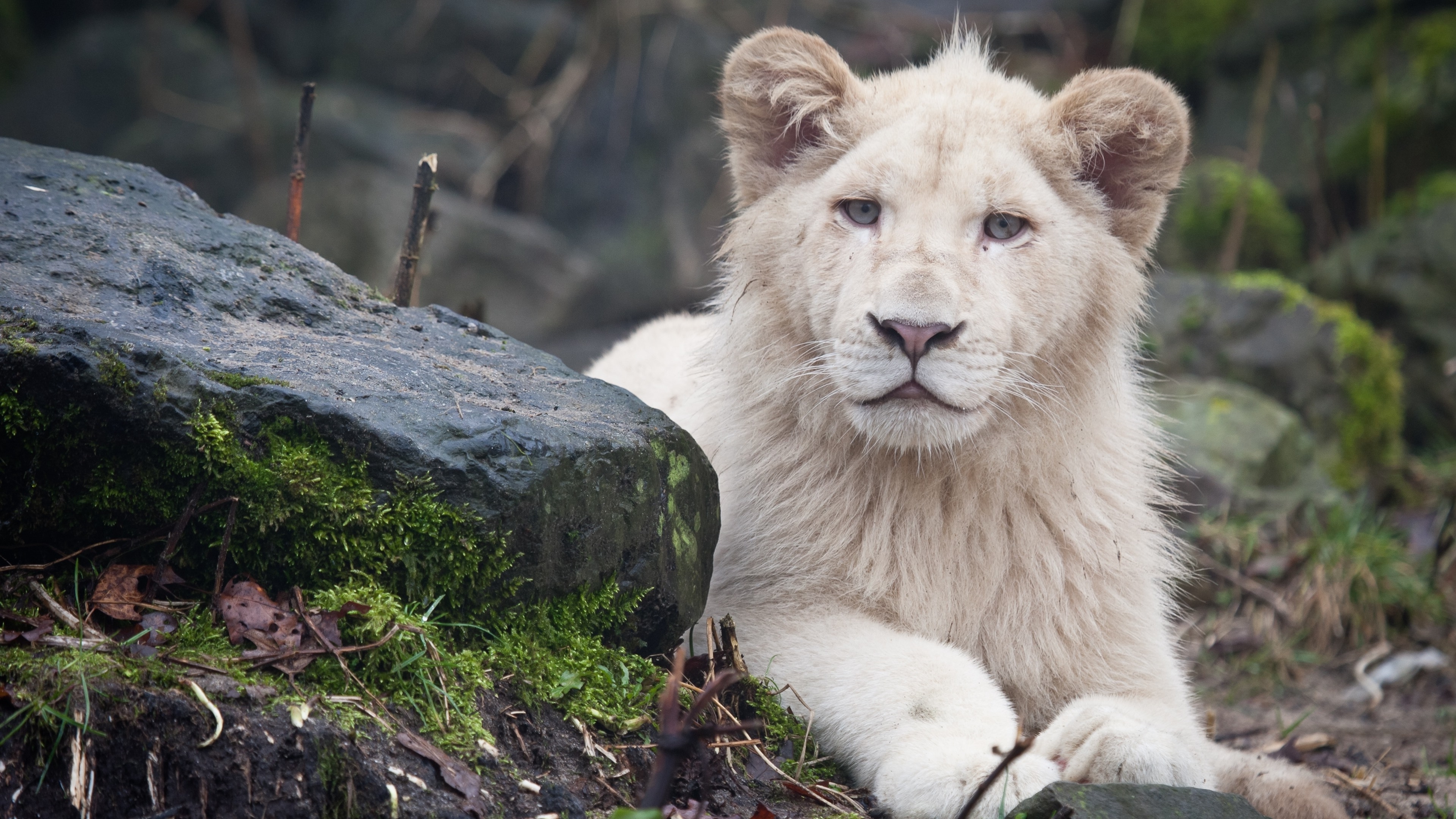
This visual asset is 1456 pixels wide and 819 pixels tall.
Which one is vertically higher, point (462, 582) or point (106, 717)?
point (462, 582)

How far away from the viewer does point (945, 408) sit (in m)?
3.28

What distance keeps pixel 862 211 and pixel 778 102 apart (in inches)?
23.5

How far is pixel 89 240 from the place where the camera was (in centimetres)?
303

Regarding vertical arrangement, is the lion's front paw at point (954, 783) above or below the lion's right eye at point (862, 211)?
below

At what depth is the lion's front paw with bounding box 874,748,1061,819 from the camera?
2721 mm

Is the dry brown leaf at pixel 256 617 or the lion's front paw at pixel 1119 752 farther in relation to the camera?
the lion's front paw at pixel 1119 752

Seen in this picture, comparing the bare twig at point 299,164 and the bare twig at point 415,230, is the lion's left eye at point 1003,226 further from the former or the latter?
the bare twig at point 299,164

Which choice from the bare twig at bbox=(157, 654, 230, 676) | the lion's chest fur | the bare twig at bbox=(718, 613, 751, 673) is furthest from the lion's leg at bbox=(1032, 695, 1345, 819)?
the bare twig at bbox=(157, 654, 230, 676)

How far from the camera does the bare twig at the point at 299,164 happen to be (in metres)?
4.08

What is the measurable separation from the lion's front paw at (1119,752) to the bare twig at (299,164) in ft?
10.0

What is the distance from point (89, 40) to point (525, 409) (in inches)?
478

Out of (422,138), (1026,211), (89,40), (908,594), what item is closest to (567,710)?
(908,594)

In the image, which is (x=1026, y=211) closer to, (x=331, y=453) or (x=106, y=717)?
(x=331, y=453)

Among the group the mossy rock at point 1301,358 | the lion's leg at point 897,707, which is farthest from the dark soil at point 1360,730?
the mossy rock at point 1301,358
